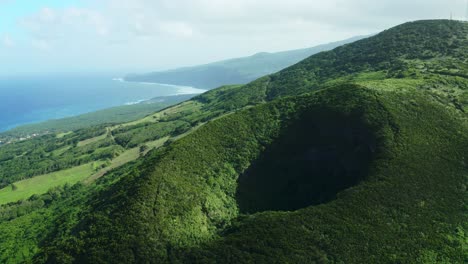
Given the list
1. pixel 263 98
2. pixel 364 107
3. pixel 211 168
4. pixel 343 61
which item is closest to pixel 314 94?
pixel 364 107

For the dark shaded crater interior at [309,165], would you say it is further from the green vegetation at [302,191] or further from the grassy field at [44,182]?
the grassy field at [44,182]

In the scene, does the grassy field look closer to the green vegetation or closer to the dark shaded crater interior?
the green vegetation

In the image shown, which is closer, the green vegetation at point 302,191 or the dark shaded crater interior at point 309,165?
the green vegetation at point 302,191

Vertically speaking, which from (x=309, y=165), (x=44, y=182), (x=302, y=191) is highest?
(x=309, y=165)

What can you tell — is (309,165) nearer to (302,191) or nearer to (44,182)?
(302,191)

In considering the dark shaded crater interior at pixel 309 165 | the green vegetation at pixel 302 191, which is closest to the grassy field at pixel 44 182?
the green vegetation at pixel 302 191

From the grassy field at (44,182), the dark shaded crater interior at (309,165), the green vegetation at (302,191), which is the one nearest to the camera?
the green vegetation at (302,191)

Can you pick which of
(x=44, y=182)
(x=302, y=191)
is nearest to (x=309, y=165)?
(x=302, y=191)
